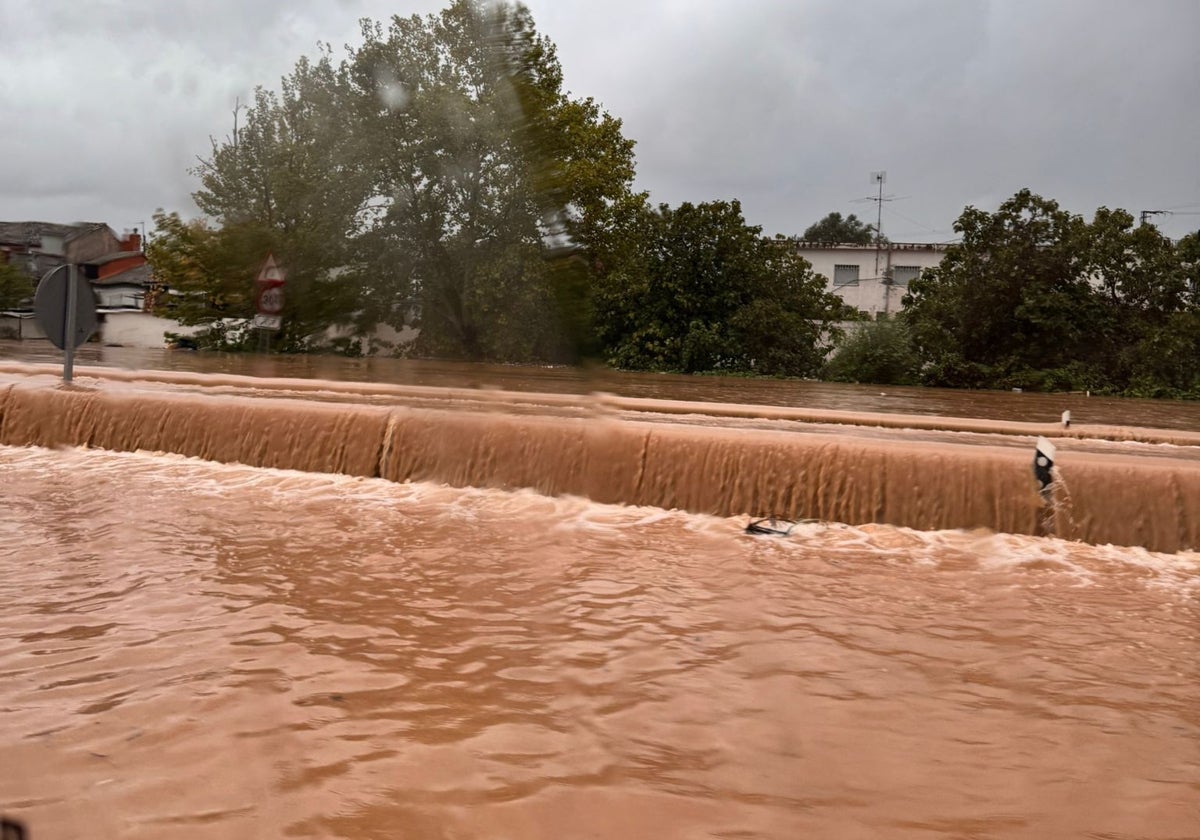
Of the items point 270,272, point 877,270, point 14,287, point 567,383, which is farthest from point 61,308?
point 877,270

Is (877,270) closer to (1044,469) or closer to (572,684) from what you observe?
(1044,469)

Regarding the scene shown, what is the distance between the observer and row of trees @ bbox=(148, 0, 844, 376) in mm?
807

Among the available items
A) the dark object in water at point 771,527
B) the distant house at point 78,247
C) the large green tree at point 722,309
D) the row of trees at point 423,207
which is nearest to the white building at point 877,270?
the large green tree at point 722,309

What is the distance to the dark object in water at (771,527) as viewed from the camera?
416 centimetres

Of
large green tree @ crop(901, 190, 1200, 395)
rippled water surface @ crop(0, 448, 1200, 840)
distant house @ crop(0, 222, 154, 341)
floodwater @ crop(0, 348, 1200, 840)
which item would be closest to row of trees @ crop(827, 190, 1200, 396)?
large green tree @ crop(901, 190, 1200, 395)

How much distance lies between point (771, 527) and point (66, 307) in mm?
4112

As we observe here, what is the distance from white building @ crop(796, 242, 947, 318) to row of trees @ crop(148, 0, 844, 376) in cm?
2809

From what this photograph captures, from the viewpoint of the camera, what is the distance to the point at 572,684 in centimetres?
220

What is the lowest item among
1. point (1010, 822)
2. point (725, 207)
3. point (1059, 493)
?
point (1010, 822)

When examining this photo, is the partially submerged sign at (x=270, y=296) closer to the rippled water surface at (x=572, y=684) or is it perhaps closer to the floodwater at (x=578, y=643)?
the floodwater at (x=578, y=643)

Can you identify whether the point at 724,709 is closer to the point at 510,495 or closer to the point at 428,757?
the point at 428,757

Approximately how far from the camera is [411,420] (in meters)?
4.61

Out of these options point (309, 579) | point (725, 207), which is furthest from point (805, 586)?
point (725, 207)

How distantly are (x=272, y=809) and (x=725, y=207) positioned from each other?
16.8 m
